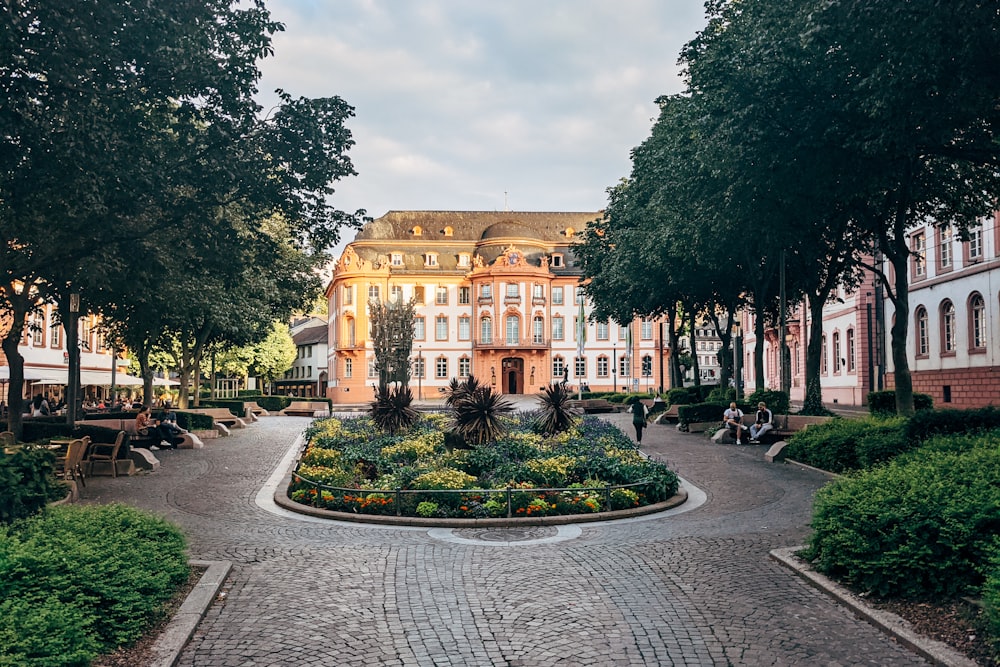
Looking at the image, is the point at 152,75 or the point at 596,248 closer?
the point at 152,75

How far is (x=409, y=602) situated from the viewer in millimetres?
8062

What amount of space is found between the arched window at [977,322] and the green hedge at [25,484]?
3385 centimetres

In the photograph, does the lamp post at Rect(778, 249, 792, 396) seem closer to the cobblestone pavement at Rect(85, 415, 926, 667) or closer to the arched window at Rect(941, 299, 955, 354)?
the arched window at Rect(941, 299, 955, 354)

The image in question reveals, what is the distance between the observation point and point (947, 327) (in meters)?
38.7

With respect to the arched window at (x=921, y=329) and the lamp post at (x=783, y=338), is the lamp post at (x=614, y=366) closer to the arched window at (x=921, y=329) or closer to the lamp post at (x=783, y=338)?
the arched window at (x=921, y=329)

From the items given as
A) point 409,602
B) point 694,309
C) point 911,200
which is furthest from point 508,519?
point 694,309

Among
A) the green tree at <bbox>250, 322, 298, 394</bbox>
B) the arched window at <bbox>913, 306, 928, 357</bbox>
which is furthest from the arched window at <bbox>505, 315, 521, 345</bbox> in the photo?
the arched window at <bbox>913, 306, 928, 357</bbox>

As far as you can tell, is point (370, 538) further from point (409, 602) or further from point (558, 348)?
point (558, 348)

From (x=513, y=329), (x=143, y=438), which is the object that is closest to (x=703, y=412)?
(x=143, y=438)

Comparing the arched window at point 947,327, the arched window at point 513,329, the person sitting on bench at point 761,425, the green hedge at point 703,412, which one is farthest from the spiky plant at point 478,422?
the arched window at point 513,329

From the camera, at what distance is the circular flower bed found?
1316 centimetres

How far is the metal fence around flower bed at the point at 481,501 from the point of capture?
13.0 metres

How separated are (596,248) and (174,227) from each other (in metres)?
28.5

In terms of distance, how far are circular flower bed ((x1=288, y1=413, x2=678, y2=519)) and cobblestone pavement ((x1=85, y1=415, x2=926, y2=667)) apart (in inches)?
31.1
